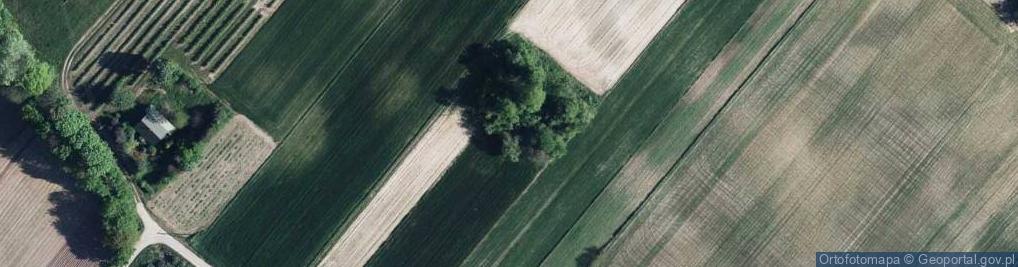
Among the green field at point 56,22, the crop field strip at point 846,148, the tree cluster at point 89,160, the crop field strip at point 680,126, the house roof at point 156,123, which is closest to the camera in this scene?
the tree cluster at point 89,160

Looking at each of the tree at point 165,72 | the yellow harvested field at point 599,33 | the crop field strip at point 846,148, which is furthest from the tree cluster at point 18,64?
the crop field strip at point 846,148

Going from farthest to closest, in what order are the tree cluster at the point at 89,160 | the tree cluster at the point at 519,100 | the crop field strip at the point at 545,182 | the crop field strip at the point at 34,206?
the crop field strip at the point at 545,182, the crop field strip at the point at 34,206, the tree cluster at the point at 519,100, the tree cluster at the point at 89,160

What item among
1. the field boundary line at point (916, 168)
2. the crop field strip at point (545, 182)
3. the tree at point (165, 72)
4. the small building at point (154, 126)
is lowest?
the small building at point (154, 126)

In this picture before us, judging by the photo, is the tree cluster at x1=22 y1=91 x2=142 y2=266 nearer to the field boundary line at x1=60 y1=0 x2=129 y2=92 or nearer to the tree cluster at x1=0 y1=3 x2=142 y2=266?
the tree cluster at x1=0 y1=3 x2=142 y2=266

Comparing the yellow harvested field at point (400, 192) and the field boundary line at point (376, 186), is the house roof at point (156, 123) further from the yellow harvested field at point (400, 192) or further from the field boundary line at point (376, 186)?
the yellow harvested field at point (400, 192)

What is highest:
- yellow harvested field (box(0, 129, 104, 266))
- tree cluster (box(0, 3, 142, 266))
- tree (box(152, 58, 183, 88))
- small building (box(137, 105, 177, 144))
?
tree (box(152, 58, 183, 88))

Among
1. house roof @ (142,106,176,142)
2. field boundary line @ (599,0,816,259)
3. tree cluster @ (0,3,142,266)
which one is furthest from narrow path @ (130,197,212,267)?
field boundary line @ (599,0,816,259)
